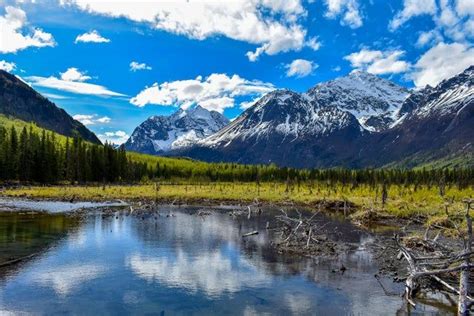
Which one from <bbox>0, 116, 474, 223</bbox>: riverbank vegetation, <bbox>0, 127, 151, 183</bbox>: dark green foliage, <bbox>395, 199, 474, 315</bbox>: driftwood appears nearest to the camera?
<bbox>395, 199, 474, 315</bbox>: driftwood

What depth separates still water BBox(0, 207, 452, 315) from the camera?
2467 cm

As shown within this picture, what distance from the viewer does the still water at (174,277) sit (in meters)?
24.7

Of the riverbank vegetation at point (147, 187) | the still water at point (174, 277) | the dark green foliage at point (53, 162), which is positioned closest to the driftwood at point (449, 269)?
the still water at point (174, 277)

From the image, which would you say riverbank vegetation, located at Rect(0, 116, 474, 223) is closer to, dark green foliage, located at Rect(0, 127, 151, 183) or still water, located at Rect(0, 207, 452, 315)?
dark green foliage, located at Rect(0, 127, 151, 183)

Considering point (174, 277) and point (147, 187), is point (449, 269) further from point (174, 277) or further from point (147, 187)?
point (147, 187)

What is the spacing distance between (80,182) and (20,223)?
97.2 metres

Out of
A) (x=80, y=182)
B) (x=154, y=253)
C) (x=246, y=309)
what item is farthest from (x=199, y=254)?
(x=80, y=182)

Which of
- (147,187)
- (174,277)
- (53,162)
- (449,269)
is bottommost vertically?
(174,277)

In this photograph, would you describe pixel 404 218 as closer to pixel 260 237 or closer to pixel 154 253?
pixel 260 237

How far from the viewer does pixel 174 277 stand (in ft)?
Result: 100.0

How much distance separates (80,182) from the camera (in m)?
147

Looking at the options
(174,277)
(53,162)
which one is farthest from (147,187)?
(174,277)

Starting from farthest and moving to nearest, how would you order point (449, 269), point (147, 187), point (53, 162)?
point (53, 162) → point (147, 187) → point (449, 269)

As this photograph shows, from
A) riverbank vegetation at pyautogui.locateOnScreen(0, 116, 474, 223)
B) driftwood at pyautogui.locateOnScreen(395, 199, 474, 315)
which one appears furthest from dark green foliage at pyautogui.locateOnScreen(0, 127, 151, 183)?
driftwood at pyautogui.locateOnScreen(395, 199, 474, 315)
